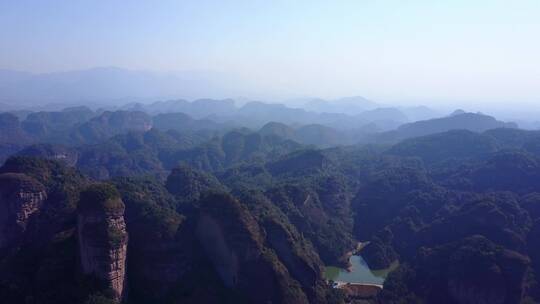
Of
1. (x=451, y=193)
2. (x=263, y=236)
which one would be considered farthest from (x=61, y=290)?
(x=451, y=193)

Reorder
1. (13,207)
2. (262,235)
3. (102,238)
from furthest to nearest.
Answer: (13,207) < (262,235) < (102,238)

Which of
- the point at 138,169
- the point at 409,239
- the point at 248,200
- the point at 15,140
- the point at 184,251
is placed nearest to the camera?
the point at 184,251

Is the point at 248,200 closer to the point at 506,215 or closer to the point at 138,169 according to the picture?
the point at 506,215

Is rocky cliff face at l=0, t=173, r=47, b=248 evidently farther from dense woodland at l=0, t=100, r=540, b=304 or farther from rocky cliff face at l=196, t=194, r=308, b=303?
rocky cliff face at l=196, t=194, r=308, b=303

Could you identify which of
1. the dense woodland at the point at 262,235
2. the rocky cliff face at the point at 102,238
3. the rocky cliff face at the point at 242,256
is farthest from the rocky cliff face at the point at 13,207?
the rocky cliff face at the point at 242,256

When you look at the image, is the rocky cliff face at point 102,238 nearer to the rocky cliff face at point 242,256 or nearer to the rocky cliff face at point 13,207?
the rocky cliff face at point 242,256

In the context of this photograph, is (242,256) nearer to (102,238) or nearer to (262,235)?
(262,235)

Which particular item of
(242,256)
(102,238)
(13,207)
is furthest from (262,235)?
(13,207)
